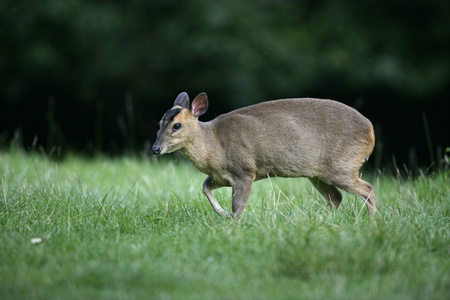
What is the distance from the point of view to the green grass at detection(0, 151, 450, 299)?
11.0 ft

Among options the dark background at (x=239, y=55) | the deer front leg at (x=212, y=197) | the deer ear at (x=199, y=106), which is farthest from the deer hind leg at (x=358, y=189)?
the dark background at (x=239, y=55)

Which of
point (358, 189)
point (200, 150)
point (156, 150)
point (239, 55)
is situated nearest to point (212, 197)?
point (200, 150)

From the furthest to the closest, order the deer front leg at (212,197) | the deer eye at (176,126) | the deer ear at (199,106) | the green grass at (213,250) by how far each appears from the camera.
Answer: the deer ear at (199,106) < the deer eye at (176,126) < the deer front leg at (212,197) < the green grass at (213,250)

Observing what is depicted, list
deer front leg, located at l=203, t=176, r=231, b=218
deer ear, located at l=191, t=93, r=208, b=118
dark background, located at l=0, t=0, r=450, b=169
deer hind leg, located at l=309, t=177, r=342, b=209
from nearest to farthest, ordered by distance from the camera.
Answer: deer front leg, located at l=203, t=176, r=231, b=218 < deer ear, located at l=191, t=93, r=208, b=118 < deer hind leg, located at l=309, t=177, r=342, b=209 < dark background, located at l=0, t=0, r=450, b=169

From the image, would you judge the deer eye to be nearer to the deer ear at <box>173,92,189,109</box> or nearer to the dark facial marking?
the dark facial marking

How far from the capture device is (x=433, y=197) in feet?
19.4

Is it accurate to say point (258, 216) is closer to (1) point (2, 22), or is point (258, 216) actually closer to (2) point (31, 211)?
(2) point (31, 211)

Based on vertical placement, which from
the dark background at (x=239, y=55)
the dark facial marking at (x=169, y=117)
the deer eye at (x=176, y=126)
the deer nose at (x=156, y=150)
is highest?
the dark facial marking at (x=169, y=117)

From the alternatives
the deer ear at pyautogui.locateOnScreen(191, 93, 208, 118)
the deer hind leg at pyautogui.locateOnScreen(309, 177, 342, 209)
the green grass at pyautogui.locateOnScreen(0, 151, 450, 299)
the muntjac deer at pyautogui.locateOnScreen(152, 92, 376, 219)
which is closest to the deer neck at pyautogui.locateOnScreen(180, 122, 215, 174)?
the muntjac deer at pyautogui.locateOnScreen(152, 92, 376, 219)

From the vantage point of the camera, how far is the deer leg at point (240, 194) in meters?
5.11

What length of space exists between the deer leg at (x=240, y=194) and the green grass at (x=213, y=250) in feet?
0.33

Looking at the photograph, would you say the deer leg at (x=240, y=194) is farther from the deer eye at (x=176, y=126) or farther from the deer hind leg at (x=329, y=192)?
the deer hind leg at (x=329, y=192)

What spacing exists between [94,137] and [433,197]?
9217 mm

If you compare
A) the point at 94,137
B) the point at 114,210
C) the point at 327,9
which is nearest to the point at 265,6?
the point at 327,9
